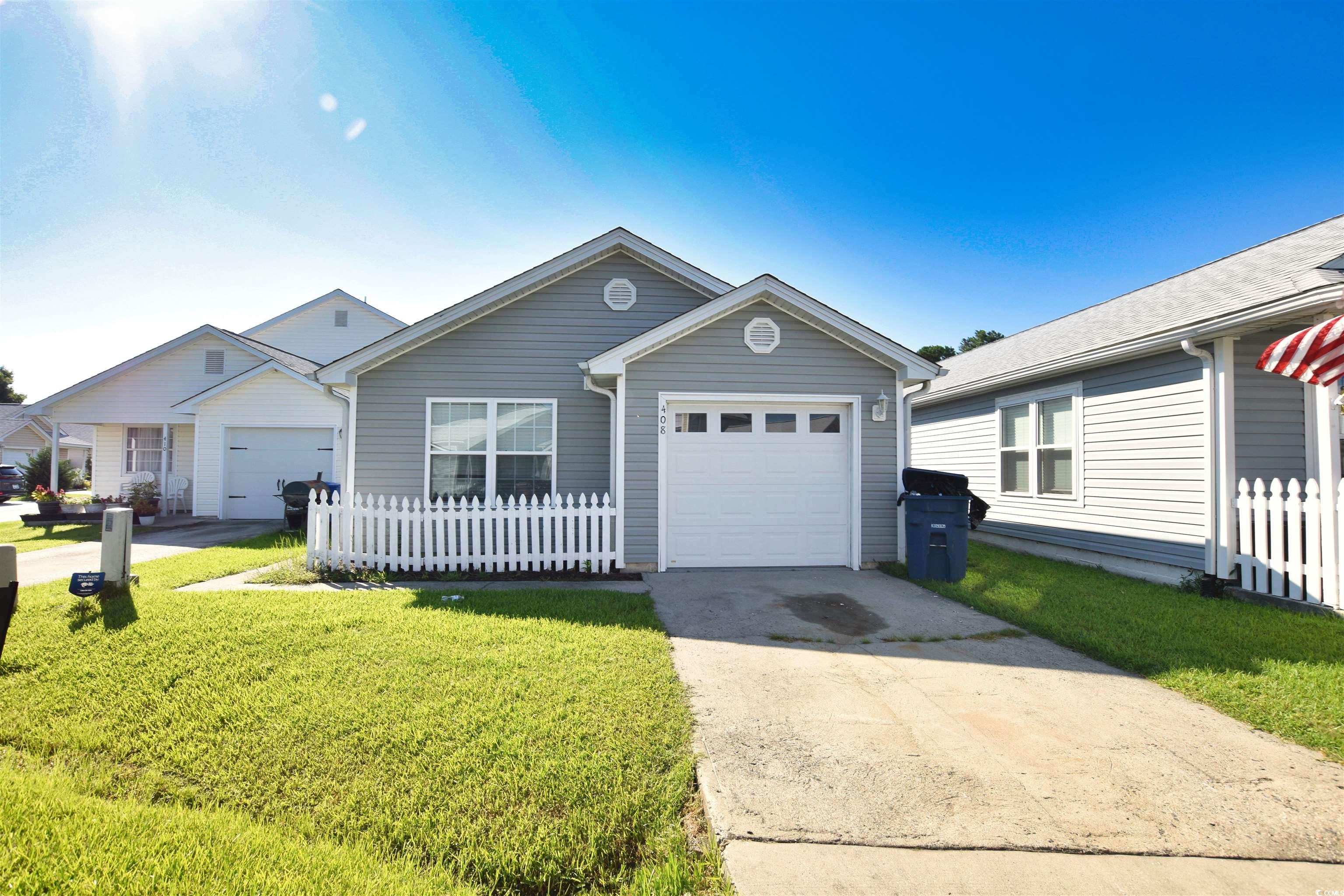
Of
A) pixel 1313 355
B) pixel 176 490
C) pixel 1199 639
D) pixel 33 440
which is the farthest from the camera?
pixel 33 440

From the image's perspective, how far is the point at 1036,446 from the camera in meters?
10.3

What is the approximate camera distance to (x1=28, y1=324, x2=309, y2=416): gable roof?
1573 cm

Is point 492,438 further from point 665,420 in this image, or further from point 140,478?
point 140,478

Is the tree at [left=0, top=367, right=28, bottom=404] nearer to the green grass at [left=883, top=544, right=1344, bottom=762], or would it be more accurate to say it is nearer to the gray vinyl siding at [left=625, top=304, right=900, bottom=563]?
the gray vinyl siding at [left=625, top=304, right=900, bottom=563]

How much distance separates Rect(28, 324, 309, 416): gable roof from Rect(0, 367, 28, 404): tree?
50.1m

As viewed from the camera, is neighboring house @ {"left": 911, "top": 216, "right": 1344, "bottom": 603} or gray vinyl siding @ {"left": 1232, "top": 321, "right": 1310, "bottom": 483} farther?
gray vinyl siding @ {"left": 1232, "top": 321, "right": 1310, "bottom": 483}

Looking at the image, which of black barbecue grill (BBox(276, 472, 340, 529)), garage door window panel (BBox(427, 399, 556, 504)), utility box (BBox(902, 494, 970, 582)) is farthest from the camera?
black barbecue grill (BBox(276, 472, 340, 529))

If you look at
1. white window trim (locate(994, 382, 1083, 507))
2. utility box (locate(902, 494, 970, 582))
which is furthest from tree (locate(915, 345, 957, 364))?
utility box (locate(902, 494, 970, 582))

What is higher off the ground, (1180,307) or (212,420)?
(1180,307)

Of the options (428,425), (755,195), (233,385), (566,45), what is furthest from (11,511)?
(755,195)

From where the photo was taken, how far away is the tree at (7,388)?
4909 centimetres

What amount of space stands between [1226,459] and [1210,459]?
0.19 metres

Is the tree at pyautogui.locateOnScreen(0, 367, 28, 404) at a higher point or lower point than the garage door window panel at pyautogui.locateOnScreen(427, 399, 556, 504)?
higher

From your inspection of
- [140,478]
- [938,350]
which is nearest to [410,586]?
[140,478]
